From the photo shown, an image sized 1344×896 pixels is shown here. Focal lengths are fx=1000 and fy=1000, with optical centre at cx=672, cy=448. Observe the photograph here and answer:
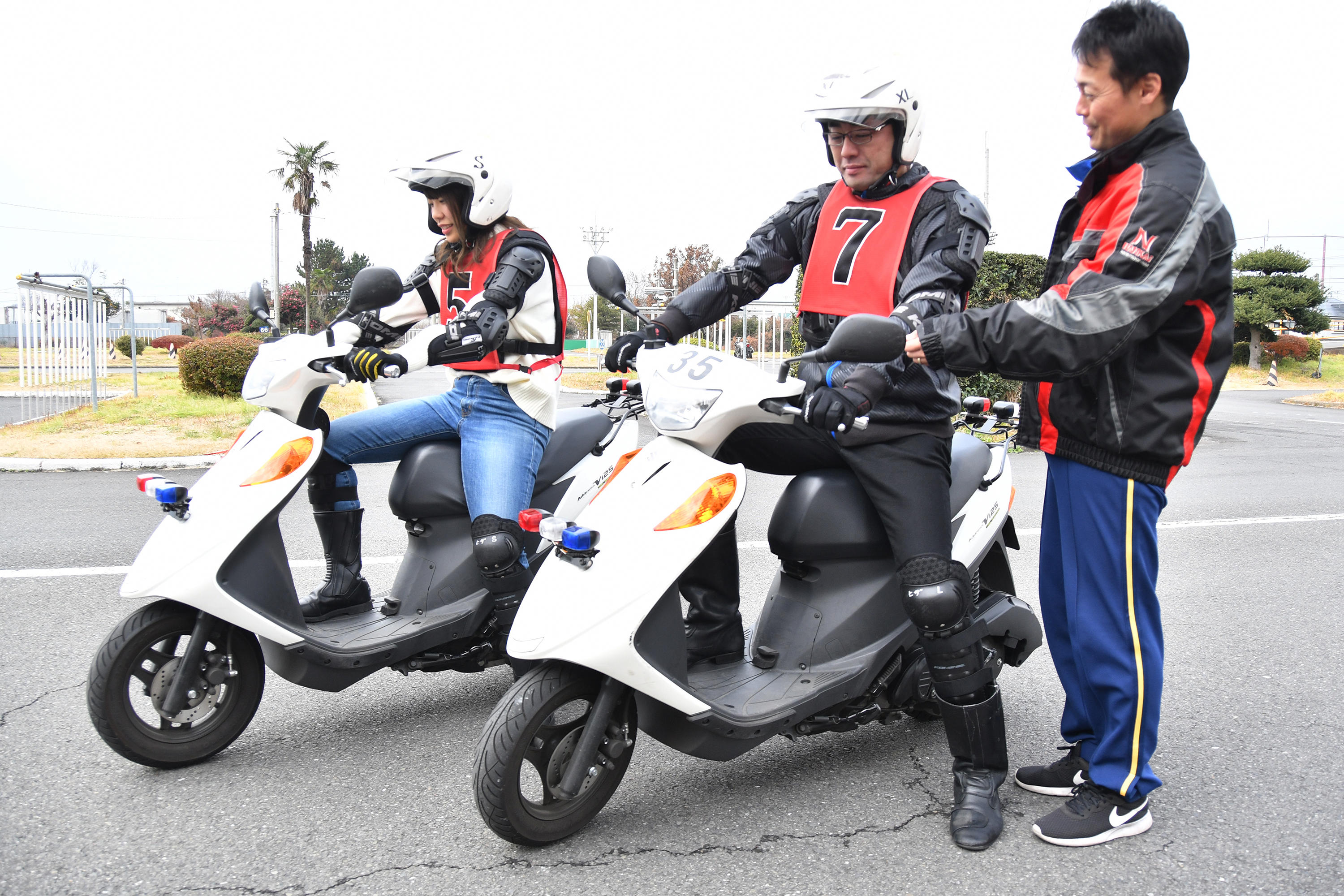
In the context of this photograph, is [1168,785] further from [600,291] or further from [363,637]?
[363,637]

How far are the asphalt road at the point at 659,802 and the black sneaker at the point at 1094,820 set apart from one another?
0.03m

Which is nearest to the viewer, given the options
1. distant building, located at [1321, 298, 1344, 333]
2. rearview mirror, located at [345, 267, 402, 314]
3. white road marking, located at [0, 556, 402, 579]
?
rearview mirror, located at [345, 267, 402, 314]

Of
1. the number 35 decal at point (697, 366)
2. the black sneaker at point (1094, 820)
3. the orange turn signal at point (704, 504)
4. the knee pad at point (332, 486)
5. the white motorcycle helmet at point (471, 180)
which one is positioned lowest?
the black sneaker at point (1094, 820)

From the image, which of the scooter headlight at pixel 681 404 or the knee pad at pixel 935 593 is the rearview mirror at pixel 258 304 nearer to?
the scooter headlight at pixel 681 404

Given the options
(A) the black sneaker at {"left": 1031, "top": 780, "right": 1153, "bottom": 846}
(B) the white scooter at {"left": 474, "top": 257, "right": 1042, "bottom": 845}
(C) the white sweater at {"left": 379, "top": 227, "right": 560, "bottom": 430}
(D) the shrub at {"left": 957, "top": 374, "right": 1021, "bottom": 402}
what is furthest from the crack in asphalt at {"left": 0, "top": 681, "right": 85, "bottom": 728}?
(D) the shrub at {"left": 957, "top": 374, "right": 1021, "bottom": 402}

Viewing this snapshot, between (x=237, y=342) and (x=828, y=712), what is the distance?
15.6 meters

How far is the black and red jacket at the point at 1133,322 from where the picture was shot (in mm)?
2381

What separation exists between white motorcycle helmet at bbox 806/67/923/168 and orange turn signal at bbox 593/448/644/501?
106 centimetres

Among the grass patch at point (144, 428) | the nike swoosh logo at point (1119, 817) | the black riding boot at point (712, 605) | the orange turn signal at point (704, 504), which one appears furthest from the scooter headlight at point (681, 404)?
the grass patch at point (144, 428)

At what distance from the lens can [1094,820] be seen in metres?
2.65

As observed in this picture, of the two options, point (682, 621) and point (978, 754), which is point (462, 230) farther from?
point (978, 754)

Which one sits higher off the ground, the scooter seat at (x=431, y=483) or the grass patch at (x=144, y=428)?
the scooter seat at (x=431, y=483)

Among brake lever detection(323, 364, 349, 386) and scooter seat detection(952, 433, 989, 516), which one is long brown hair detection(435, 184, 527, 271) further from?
scooter seat detection(952, 433, 989, 516)

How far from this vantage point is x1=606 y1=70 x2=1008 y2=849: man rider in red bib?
8.72 ft
